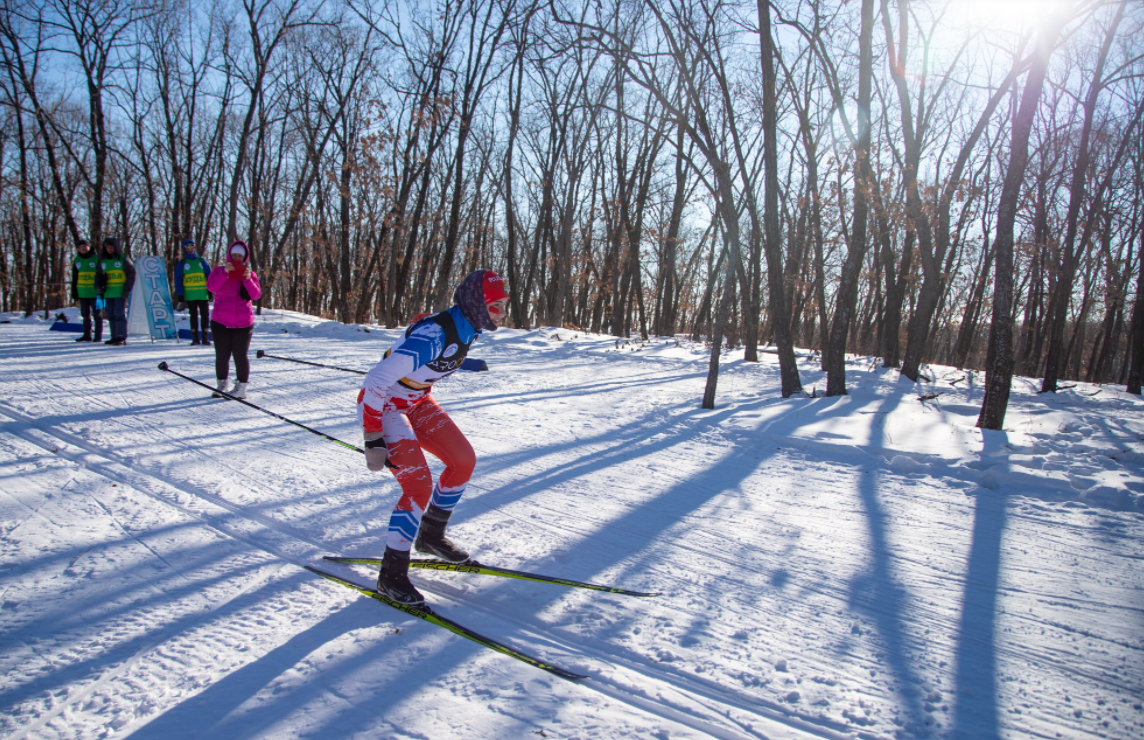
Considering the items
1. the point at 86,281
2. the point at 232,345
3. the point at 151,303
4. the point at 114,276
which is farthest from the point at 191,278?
the point at 232,345

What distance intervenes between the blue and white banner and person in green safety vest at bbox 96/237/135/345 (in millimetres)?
996

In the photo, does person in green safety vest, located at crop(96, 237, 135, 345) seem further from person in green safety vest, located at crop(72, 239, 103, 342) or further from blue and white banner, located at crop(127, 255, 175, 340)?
blue and white banner, located at crop(127, 255, 175, 340)

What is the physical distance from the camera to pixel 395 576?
3.01m

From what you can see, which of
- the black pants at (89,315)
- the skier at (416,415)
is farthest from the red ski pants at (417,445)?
the black pants at (89,315)

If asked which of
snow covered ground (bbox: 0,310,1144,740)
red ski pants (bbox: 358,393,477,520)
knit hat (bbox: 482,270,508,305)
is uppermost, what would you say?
knit hat (bbox: 482,270,508,305)

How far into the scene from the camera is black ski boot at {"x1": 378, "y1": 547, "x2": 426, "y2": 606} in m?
2.97

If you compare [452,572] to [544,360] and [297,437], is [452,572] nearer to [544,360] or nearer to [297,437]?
[297,437]

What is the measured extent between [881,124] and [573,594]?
17.5 meters

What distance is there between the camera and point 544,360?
505 inches

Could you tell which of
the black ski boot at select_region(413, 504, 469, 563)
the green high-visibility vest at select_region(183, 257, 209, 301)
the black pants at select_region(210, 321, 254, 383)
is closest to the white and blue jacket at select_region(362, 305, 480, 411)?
the black ski boot at select_region(413, 504, 469, 563)

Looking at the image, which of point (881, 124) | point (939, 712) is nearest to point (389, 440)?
point (939, 712)

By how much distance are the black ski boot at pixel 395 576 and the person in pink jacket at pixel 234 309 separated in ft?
17.2

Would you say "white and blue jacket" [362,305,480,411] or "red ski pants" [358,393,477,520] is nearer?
"white and blue jacket" [362,305,480,411]

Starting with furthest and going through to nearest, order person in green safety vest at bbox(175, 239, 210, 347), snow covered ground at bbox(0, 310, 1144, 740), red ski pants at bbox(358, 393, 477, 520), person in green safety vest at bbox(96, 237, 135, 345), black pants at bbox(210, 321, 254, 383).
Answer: person in green safety vest at bbox(96, 237, 135, 345) < person in green safety vest at bbox(175, 239, 210, 347) < black pants at bbox(210, 321, 254, 383) < red ski pants at bbox(358, 393, 477, 520) < snow covered ground at bbox(0, 310, 1144, 740)
